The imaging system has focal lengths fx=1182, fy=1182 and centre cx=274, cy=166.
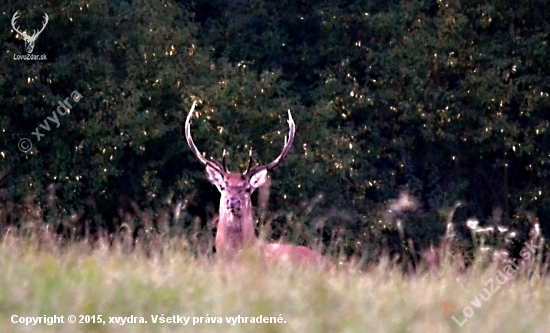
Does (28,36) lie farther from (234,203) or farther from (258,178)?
(234,203)

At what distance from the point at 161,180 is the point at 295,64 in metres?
4.39

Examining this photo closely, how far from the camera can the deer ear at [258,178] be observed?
943 cm

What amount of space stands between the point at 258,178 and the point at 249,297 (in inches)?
189

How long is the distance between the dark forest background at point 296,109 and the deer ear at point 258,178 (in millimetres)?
5638

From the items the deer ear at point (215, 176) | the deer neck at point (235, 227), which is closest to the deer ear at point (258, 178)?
the deer ear at point (215, 176)

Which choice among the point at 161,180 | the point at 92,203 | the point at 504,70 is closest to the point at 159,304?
the point at 92,203

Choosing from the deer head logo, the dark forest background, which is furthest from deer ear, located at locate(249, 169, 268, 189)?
the deer head logo

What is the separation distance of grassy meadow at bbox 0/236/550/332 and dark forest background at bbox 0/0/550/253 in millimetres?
9440

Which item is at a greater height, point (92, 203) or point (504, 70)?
point (504, 70)

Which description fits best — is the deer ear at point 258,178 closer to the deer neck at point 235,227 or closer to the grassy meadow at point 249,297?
the deer neck at point 235,227

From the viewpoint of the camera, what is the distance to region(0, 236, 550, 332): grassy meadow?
4309 millimetres

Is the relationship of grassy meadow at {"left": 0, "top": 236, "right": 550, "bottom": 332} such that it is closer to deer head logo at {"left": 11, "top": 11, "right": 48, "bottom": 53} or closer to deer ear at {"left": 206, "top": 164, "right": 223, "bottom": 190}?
deer ear at {"left": 206, "top": 164, "right": 223, "bottom": 190}

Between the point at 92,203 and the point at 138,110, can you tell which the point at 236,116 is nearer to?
the point at 138,110

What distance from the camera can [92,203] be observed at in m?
15.1
